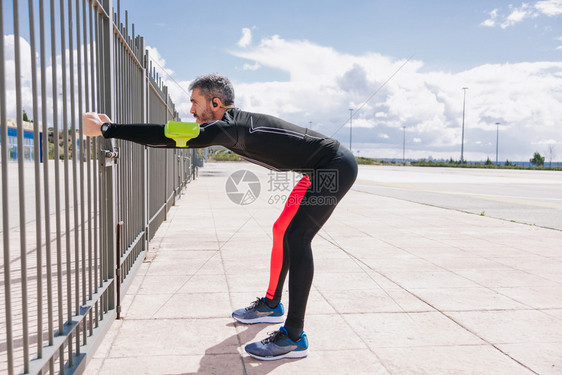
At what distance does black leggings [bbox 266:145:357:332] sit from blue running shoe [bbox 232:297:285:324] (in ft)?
1.75

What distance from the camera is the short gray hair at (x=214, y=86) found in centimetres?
285

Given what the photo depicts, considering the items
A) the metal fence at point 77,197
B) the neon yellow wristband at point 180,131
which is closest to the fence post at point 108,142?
the metal fence at point 77,197

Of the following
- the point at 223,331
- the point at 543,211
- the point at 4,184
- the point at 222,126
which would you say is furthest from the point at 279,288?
the point at 543,211

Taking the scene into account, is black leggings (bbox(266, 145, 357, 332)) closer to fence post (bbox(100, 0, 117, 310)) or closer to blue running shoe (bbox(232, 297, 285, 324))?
blue running shoe (bbox(232, 297, 285, 324))

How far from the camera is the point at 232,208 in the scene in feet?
34.5

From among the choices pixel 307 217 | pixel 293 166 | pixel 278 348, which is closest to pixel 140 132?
pixel 293 166

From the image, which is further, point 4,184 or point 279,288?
point 279,288

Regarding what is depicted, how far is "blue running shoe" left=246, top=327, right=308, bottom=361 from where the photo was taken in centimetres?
277

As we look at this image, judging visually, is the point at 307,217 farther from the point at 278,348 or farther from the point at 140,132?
the point at 140,132

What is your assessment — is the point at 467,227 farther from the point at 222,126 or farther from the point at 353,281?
the point at 222,126

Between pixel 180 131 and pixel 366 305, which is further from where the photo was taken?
pixel 366 305

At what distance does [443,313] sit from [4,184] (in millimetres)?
3215

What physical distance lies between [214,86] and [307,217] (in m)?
1.02

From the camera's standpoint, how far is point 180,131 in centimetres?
238
